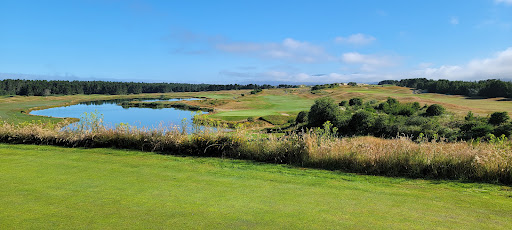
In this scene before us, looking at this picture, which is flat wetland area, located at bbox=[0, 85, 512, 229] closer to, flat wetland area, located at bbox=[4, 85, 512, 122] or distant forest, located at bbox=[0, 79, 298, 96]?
flat wetland area, located at bbox=[4, 85, 512, 122]

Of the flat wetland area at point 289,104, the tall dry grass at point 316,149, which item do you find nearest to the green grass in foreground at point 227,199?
the tall dry grass at point 316,149

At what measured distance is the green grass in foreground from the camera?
3945 millimetres

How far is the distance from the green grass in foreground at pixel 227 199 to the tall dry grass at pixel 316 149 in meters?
0.70

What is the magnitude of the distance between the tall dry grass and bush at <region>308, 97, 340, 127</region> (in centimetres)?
2567

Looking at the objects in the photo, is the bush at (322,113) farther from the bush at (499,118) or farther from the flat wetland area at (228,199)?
the flat wetland area at (228,199)

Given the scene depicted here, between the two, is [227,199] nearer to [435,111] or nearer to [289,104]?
[435,111]

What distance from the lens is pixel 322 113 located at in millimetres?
36062

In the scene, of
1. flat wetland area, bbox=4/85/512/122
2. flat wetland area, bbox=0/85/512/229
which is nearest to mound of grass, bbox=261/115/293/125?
flat wetland area, bbox=4/85/512/122

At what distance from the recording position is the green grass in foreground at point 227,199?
3.95 m

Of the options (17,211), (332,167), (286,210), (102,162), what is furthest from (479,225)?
(102,162)

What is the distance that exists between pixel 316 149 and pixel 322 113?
92.0ft

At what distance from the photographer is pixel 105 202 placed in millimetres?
4598

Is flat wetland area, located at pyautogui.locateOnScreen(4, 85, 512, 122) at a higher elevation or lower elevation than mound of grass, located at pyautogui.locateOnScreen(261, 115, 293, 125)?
higher

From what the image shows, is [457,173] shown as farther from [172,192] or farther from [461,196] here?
[172,192]
